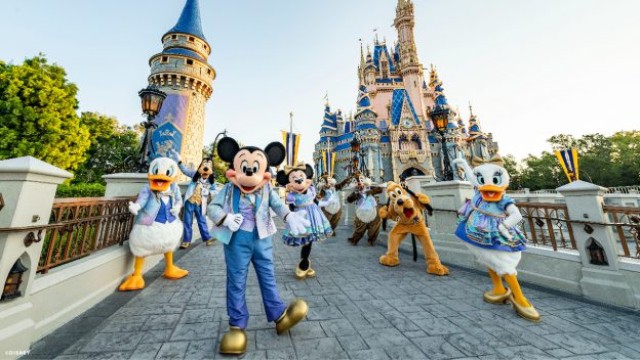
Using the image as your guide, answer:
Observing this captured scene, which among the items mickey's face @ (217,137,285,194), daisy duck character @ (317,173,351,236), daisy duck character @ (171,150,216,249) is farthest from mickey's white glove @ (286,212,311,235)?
daisy duck character @ (317,173,351,236)

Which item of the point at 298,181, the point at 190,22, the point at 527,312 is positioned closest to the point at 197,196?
the point at 298,181

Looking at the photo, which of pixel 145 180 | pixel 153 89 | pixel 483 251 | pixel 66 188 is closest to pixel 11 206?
pixel 145 180

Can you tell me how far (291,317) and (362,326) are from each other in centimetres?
81

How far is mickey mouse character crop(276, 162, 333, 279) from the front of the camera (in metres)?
4.14

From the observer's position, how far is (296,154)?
5.80 m

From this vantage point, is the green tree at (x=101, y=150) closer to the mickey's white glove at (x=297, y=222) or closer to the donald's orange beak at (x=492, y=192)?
the mickey's white glove at (x=297, y=222)

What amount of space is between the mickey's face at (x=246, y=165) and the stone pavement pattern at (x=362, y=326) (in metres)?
1.55

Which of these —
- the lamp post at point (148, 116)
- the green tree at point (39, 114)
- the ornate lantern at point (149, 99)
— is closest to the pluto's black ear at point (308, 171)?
the lamp post at point (148, 116)

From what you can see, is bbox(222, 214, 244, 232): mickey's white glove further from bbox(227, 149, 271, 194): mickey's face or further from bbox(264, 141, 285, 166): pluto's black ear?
bbox(264, 141, 285, 166): pluto's black ear

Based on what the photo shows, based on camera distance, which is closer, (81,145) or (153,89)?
(153,89)

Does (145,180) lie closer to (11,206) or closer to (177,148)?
(11,206)

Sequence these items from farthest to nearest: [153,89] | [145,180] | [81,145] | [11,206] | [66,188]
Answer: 1. [81,145]
2. [66,188]
3. [153,89]
4. [145,180]
5. [11,206]

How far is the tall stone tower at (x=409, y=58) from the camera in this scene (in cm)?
3506

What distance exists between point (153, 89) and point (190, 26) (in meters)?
26.1
